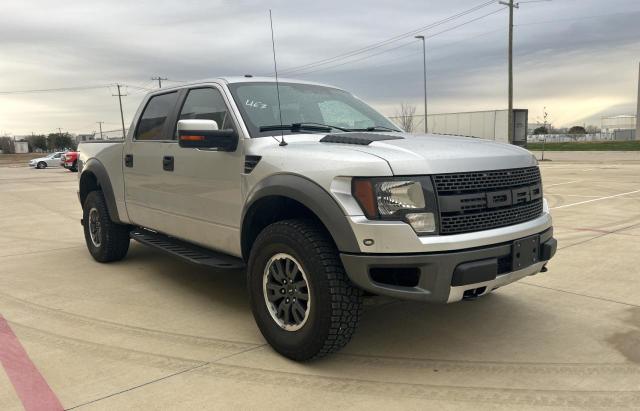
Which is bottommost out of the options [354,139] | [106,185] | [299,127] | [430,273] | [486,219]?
[430,273]

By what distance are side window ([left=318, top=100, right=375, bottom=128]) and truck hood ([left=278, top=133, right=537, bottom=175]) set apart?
0.78 metres

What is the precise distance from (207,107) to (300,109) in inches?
31.1

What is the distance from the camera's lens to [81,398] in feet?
9.57

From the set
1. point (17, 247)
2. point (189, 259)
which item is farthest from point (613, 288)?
point (17, 247)

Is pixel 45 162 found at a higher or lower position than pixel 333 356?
higher

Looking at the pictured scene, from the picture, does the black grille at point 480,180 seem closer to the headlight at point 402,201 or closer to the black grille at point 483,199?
the black grille at point 483,199

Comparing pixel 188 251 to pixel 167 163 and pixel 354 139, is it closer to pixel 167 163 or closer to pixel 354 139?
pixel 167 163

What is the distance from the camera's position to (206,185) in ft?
13.6

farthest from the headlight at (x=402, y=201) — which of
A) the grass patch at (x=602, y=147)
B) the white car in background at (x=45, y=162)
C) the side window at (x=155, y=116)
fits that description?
the white car in background at (x=45, y=162)

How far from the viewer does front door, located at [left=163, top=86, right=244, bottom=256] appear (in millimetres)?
3881

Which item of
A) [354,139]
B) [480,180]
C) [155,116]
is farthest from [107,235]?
[480,180]

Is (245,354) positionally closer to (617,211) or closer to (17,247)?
(17,247)

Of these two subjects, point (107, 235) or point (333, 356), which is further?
point (107, 235)

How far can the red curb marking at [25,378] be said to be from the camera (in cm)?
287
